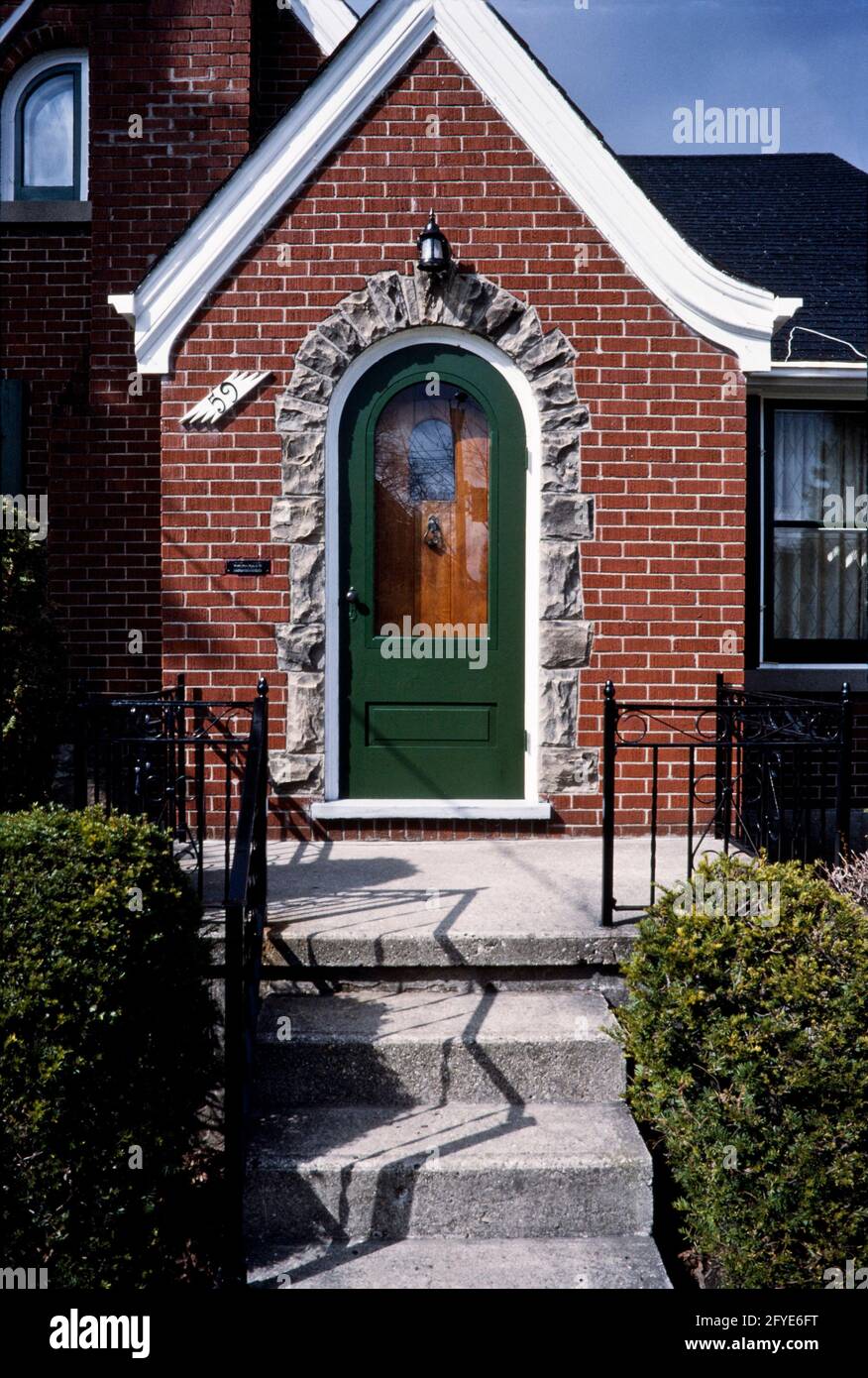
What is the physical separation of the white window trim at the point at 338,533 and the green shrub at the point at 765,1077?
277cm

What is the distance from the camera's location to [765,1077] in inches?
132

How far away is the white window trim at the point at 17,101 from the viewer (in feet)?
26.5

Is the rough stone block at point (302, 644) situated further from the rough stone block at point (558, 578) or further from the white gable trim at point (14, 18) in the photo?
the white gable trim at point (14, 18)

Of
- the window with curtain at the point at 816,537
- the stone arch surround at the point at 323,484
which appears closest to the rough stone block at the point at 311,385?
the stone arch surround at the point at 323,484

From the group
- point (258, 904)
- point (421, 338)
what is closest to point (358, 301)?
point (421, 338)

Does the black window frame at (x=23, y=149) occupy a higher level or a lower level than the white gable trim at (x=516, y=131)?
higher

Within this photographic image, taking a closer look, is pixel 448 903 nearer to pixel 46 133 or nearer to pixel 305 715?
pixel 305 715

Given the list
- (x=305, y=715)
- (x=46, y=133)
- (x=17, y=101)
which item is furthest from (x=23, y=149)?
(x=305, y=715)

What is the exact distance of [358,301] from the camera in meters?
6.35

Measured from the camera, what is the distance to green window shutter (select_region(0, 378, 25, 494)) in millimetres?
7668

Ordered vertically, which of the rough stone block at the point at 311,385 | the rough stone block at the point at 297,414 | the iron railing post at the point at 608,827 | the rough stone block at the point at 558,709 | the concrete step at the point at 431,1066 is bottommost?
the concrete step at the point at 431,1066

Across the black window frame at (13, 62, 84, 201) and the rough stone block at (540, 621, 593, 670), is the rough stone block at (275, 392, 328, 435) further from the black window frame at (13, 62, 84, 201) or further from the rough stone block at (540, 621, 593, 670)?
the black window frame at (13, 62, 84, 201)

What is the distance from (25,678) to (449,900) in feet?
6.83
